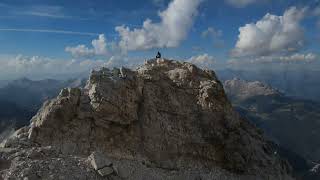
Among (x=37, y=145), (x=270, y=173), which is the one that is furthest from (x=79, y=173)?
(x=270, y=173)

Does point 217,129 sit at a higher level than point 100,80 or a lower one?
lower

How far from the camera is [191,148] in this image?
49.1 meters

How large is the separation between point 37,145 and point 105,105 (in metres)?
8.67

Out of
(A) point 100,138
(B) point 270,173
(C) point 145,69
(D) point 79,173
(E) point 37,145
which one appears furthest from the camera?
(C) point 145,69

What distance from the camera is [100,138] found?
153ft

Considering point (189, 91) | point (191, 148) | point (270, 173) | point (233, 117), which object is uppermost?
point (189, 91)

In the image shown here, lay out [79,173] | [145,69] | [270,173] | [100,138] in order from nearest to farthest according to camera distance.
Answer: [79,173], [100,138], [270,173], [145,69]

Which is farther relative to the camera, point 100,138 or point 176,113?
point 176,113

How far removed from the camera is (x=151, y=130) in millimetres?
48875

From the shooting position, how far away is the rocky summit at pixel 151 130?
44188 mm

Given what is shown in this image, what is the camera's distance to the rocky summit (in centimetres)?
4419

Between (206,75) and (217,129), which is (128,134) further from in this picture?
(206,75)

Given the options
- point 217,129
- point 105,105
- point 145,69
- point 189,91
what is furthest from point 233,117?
point 105,105

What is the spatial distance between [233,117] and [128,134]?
14.5m
